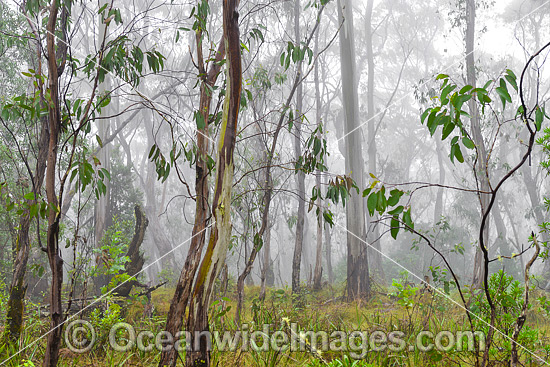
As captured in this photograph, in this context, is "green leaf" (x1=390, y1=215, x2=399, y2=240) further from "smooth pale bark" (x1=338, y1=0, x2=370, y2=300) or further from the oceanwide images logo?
"smooth pale bark" (x1=338, y1=0, x2=370, y2=300)

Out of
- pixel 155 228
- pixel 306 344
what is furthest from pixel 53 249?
pixel 155 228

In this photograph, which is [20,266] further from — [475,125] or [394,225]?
[475,125]

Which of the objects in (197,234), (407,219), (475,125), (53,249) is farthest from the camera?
(475,125)

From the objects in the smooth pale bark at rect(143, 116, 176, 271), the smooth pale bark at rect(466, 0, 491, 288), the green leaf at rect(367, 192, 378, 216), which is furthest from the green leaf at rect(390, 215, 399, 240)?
the smooth pale bark at rect(143, 116, 176, 271)

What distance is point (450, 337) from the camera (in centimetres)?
304

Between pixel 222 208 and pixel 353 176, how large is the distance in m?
4.74

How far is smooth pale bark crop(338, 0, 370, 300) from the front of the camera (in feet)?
20.0

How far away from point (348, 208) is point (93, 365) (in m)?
4.31

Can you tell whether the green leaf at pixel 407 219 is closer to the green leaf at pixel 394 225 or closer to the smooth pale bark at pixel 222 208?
the green leaf at pixel 394 225

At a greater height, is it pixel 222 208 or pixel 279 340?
pixel 222 208

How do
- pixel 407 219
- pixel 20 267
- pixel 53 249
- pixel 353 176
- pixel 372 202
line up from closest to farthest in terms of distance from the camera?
1. pixel 372 202
2. pixel 407 219
3. pixel 53 249
4. pixel 20 267
5. pixel 353 176

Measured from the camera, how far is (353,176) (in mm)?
6465

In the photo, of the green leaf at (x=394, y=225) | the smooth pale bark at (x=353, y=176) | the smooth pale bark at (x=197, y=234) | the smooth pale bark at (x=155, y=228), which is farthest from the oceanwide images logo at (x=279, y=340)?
the smooth pale bark at (x=155, y=228)

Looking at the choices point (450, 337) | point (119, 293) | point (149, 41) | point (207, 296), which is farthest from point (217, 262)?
point (149, 41)
